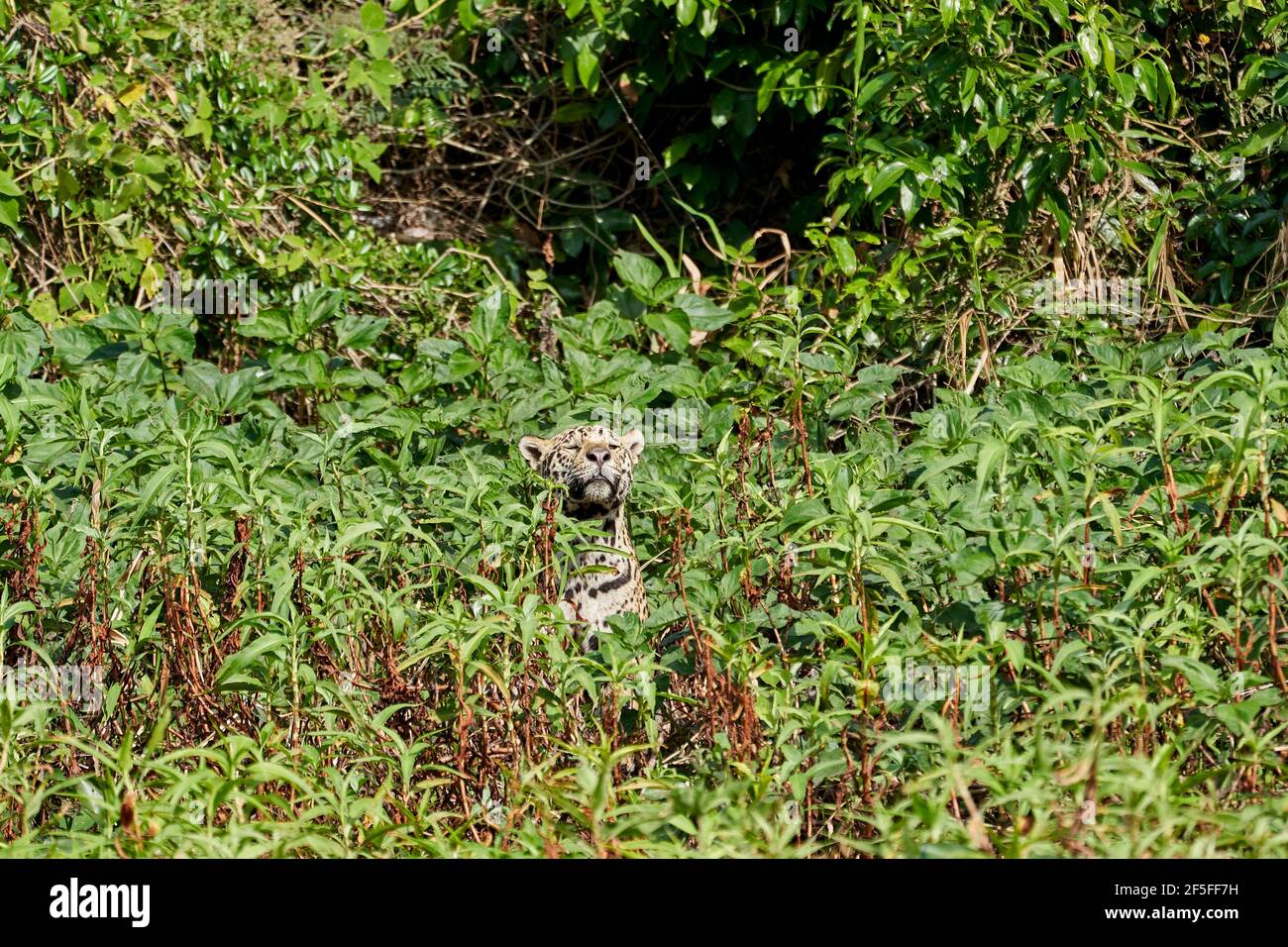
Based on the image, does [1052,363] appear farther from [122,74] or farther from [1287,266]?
[122,74]

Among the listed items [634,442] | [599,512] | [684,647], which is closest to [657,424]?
[634,442]

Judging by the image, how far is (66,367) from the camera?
612 centimetres

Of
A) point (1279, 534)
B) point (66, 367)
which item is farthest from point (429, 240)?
point (1279, 534)

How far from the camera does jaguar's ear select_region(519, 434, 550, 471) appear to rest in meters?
5.23

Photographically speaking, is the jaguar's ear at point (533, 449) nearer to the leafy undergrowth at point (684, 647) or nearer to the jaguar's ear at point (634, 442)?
the leafy undergrowth at point (684, 647)

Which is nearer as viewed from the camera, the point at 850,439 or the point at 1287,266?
the point at 850,439

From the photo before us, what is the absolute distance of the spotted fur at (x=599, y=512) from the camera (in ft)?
16.1

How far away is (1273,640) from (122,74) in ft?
18.5

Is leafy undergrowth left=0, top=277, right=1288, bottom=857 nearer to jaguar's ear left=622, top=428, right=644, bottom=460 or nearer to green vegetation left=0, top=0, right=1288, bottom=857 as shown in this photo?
green vegetation left=0, top=0, right=1288, bottom=857

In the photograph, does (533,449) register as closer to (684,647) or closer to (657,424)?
(657,424)

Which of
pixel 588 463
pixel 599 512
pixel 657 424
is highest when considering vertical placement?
pixel 657 424

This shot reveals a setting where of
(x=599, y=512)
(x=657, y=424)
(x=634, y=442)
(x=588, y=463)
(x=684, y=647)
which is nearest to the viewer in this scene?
(x=684, y=647)

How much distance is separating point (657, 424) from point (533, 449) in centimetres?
77

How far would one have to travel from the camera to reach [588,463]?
4961 millimetres
